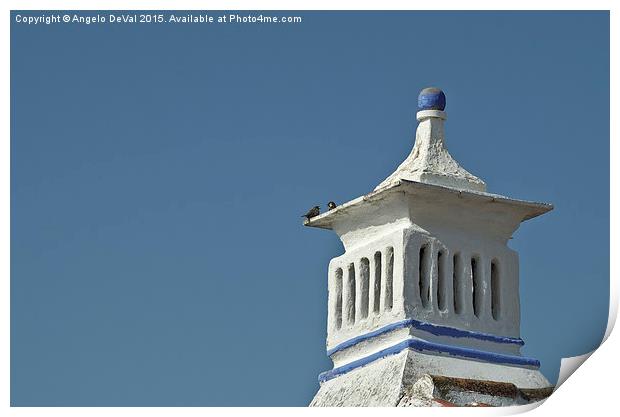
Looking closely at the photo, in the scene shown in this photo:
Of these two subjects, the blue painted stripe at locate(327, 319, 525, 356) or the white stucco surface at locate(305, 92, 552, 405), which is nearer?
the blue painted stripe at locate(327, 319, 525, 356)

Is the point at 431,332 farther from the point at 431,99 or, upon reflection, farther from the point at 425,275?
the point at 431,99

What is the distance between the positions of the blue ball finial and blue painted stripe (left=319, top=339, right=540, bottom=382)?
3286mm

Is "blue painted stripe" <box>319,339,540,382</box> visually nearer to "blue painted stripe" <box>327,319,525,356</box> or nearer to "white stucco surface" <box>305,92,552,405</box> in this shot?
"white stucco surface" <box>305,92,552,405</box>

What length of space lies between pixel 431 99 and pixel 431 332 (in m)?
3.23

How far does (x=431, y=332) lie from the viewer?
3303cm

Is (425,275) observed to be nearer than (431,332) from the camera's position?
No

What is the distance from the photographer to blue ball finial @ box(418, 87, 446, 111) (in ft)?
112

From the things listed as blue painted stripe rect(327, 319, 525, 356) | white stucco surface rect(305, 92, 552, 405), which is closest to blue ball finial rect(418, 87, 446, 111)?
white stucco surface rect(305, 92, 552, 405)

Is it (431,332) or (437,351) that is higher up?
(431,332)

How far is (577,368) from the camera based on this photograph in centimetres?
2998

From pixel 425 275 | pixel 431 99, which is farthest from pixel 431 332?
pixel 431 99

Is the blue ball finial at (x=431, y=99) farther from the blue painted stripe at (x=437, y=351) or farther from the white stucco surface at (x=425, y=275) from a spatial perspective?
the blue painted stripe at (x=437, y=351)
